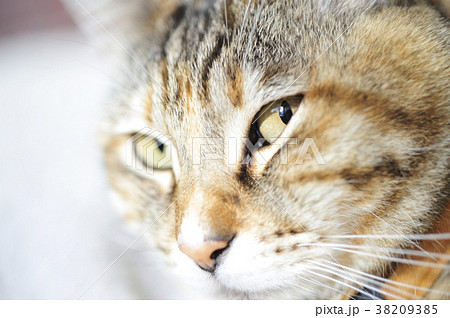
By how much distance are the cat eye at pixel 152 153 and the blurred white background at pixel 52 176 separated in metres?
0.09

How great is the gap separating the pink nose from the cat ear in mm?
352

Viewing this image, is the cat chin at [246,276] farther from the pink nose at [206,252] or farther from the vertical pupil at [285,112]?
the vertical pupil at [285,112]

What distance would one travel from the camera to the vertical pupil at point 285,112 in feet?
1.61

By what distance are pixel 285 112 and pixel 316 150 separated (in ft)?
0.20

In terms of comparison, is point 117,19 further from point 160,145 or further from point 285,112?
point 285,112

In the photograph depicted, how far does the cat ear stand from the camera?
621mm

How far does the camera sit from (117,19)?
0.64m

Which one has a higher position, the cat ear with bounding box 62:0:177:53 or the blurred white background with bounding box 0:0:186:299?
the cat ear with bounding box 62:0:177:53

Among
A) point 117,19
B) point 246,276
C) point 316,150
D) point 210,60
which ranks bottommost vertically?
point 246,276

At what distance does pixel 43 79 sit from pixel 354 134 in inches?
19.3

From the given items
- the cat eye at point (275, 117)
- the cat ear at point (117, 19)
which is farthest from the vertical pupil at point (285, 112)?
the cat ear at point (117, 19)

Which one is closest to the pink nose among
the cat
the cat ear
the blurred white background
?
the cat

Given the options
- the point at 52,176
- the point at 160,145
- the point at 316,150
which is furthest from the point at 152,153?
the point at 316,150

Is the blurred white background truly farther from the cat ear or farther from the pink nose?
the pink nose
